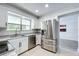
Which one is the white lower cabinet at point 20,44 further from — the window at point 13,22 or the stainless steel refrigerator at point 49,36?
the stainless steel refrigerator at point 49,36

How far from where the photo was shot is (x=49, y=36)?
6.50 ft

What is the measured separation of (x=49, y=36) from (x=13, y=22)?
1.02 meters

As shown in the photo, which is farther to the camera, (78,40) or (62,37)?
(62,37)

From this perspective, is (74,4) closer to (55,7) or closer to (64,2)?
(64,2)

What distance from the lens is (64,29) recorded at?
164 centimetres

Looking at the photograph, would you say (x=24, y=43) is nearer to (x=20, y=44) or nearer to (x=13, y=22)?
(x=20, y=44)

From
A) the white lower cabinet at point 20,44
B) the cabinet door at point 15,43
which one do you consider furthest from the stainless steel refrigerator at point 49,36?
the cabinet door at point 15,43

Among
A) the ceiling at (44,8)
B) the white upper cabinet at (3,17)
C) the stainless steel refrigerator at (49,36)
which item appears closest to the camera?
the ceiling at (44,8)

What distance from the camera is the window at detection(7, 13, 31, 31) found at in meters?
1.57

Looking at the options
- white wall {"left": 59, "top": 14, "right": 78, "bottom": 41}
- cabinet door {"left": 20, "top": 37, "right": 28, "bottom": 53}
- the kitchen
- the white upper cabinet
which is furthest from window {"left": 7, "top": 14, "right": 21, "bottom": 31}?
white wall {"left": 59, "top": 14, "right": 78, "bottom": 41}

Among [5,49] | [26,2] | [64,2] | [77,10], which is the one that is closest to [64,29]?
[77,10]

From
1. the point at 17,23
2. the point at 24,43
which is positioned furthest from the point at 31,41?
the point at 17,23

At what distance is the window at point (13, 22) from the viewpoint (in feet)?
5.16

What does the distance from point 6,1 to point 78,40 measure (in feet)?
5.69
